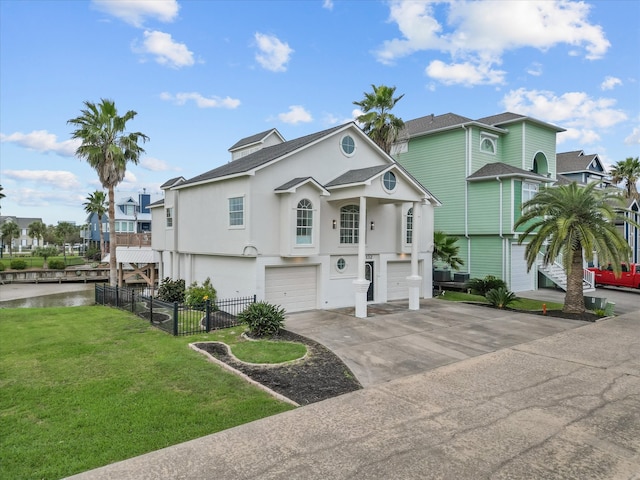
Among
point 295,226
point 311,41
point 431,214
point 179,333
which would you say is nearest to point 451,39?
point 311,41

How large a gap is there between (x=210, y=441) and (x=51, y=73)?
18852mm

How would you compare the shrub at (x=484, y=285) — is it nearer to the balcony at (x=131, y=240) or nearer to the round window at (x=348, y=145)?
the round window at (x=348, y=145)

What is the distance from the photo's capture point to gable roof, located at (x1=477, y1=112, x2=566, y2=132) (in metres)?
25.7

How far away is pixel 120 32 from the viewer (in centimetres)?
1741

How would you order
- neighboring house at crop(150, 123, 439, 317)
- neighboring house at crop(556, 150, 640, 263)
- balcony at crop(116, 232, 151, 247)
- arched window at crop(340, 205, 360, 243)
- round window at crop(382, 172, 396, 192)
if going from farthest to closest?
neighboring house at crop(556, 150, 640, 263) < balcony at crop(116, 232, 151, 247) < arched window at crop(340, 205, 360, 243) < round window at crop(382, 172, 396, 192) < neighboring house at crop(150, 123, 439, 317)

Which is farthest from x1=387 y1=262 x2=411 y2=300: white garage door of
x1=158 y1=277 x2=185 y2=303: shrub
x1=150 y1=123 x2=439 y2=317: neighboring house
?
x1=158 y1=277 x2=185 y2=303: shrub

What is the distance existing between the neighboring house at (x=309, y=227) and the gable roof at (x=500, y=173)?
5386 millimetres

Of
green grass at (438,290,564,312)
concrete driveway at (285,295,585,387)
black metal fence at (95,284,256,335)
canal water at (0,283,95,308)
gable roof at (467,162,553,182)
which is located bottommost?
canal water at (0,283,95,308)

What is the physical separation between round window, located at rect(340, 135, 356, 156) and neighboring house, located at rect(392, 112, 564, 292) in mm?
9752

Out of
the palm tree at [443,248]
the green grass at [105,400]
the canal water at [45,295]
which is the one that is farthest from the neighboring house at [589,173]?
the canal water at [45,295]

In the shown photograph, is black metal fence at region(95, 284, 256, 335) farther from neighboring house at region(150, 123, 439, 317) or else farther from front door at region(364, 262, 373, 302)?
front door at region(364, 262, 373, 302)

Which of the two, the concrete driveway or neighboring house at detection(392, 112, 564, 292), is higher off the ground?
neighboring house at detection(392, 112, 564, 292)

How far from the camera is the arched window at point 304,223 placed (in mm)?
16000

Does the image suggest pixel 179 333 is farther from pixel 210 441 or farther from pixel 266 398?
pixel 210 441
